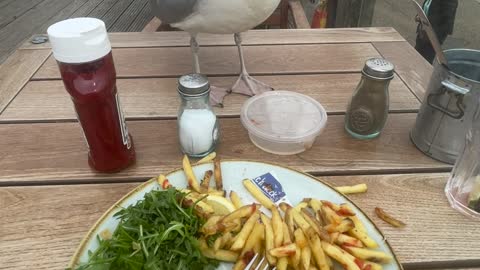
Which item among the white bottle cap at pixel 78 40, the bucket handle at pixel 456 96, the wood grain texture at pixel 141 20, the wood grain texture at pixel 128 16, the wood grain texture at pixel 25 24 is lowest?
the wood grain texture at pixel 25 24

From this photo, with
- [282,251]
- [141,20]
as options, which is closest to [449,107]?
[282,251]

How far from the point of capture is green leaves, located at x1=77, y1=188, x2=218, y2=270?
51cm

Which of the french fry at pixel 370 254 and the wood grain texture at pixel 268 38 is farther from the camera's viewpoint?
the wood grain texture at pixel 268 38

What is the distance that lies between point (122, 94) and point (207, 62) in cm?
32

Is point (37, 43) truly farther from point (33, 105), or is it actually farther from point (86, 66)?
point (86, 66)

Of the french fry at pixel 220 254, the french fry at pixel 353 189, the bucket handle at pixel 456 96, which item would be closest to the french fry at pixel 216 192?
the french fry at pixel 220 254

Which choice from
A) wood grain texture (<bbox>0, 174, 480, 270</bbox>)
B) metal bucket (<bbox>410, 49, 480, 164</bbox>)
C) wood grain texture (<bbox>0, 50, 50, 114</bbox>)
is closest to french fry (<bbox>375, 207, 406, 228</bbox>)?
wood grain texture (<bbox>0, 174, 480, 270</bbox>)

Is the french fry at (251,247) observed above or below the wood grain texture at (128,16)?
above

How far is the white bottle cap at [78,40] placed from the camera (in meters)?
0.58

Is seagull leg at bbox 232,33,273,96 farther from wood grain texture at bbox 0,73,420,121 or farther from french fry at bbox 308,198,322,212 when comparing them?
french fry at bbox 308,198,322,212

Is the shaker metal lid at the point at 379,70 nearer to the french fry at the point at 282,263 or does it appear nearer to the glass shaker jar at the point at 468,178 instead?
the glass shaker jar at the point at 468,178

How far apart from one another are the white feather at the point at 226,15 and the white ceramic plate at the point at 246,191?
42cm

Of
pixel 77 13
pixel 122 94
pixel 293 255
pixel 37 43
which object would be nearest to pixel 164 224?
pixel 293 255

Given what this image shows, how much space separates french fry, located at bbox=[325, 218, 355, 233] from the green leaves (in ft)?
0.57
